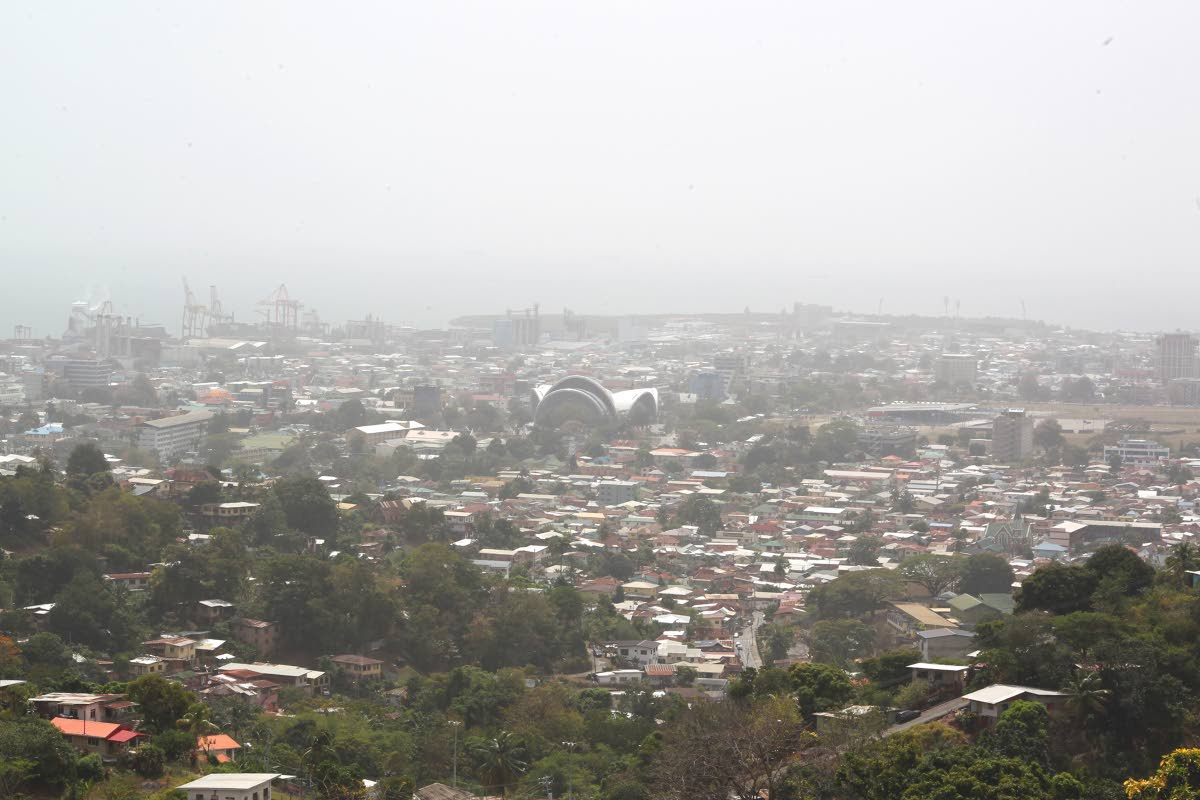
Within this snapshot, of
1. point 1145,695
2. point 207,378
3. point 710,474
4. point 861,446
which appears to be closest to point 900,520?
point 710,474

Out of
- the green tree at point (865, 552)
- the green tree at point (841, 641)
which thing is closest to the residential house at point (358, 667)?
the green tree at point (841, 641)

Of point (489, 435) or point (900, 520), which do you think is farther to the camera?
point (489, 435)

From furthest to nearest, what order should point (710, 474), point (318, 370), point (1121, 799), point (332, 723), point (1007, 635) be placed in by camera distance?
point (318, 370)
point (710, 474)
point (332, 723)
point (1007, 635)
point (1121, 799)

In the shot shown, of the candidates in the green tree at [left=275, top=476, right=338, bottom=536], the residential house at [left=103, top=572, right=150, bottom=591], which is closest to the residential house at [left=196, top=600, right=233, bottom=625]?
the residential house at [left=103, top=572, right=150, bottom=591]

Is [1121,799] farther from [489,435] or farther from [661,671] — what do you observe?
[489,435]

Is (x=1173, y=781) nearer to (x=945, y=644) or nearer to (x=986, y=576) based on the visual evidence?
(x=945, y=644)

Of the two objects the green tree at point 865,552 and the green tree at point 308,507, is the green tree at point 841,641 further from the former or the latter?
the green tree at point 308,507
